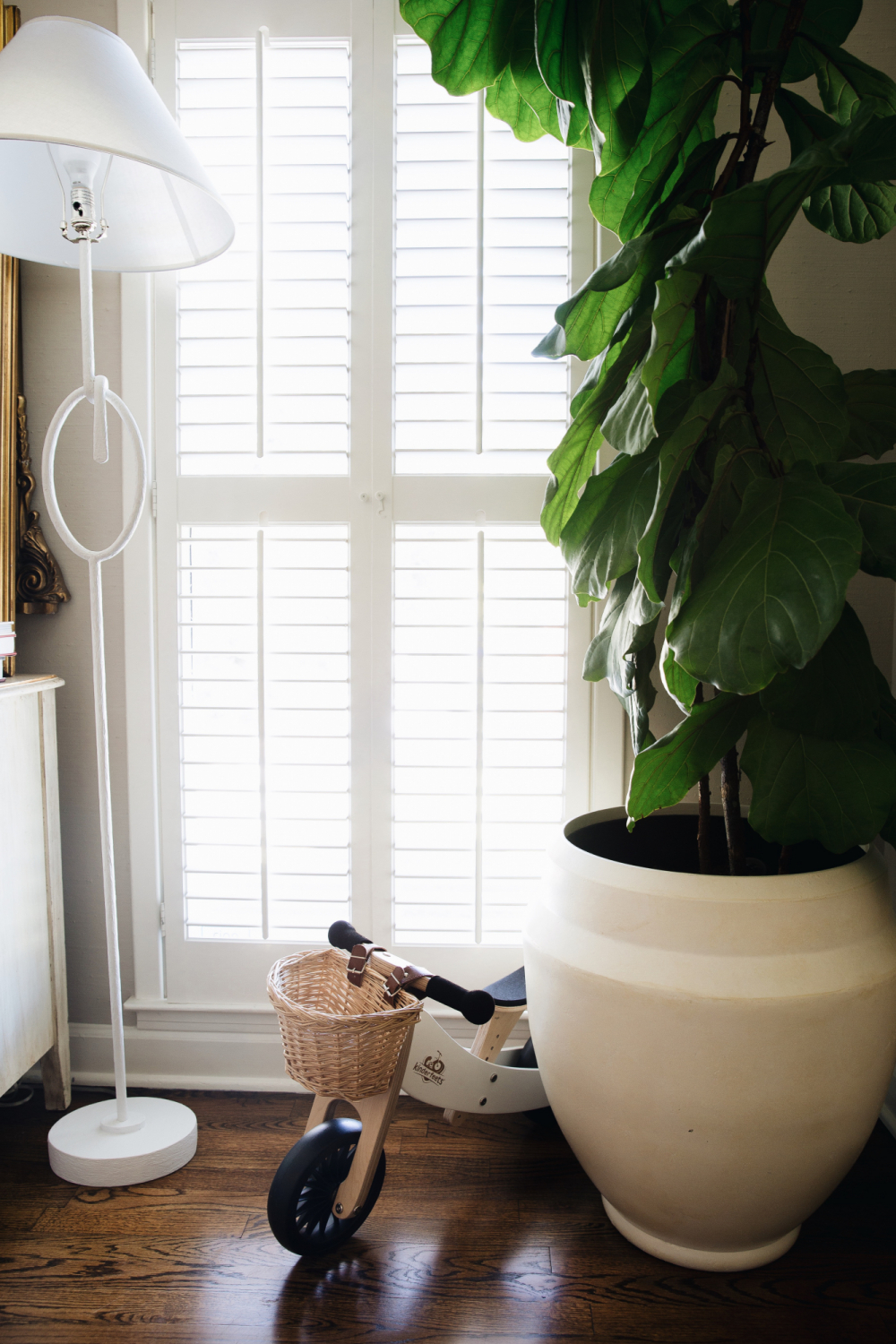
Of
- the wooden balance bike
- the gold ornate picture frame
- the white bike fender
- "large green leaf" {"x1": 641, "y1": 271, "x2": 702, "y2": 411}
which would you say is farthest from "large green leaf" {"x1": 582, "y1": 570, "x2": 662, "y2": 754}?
the gold ornate picture frame

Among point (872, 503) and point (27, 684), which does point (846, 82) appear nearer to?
point (872, 503)

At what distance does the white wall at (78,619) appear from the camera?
165cm

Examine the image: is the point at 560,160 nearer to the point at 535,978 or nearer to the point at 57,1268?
the point at 535,978

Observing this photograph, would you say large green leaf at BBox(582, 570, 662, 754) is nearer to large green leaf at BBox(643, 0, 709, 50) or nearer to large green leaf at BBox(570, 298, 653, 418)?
large green leaf at BBox(570, 298, 653, 418)

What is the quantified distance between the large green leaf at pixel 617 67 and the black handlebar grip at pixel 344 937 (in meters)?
1.14

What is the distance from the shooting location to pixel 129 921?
1.74m

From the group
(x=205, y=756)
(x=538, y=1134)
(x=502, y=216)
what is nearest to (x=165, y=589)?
(x=205, y=756)

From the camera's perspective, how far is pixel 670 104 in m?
1.04

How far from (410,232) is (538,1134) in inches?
65.8

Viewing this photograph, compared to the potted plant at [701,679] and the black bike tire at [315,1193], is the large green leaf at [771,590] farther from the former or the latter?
the black bike tire at [315,1193]

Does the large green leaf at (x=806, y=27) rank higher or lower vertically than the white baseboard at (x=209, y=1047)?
higher

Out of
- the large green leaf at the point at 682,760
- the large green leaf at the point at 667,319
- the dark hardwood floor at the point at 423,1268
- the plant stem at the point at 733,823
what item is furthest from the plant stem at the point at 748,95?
the dark hardwood floor at the point at 423,1268

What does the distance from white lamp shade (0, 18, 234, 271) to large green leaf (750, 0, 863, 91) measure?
0.80m

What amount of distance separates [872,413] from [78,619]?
144 cm
